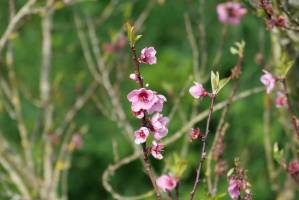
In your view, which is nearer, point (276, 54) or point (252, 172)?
point (276, 54)

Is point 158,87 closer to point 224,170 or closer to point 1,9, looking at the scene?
point 1,9

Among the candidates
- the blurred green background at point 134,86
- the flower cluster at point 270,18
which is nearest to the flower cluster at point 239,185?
the flower cluster at point 270,18

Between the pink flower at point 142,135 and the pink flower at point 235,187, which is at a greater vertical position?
the pink flower at point 142,135

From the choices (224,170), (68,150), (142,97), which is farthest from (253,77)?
(142,97)

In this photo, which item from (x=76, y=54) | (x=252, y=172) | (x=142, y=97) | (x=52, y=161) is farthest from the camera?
(x=76, y=54)

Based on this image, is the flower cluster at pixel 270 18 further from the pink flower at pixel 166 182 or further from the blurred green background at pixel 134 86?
the blurred green background at pixel 134 86

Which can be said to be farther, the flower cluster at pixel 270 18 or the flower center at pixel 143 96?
→ the flower cluster at pixel 270 18

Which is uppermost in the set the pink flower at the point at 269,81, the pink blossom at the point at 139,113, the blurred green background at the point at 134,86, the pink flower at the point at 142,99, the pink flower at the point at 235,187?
the pink flower at the point at 142,99

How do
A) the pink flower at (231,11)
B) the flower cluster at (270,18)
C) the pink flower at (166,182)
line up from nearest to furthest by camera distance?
the flower cluster at (270,18) < the pink flower at (166,182) < the pink flower at (231,11)
